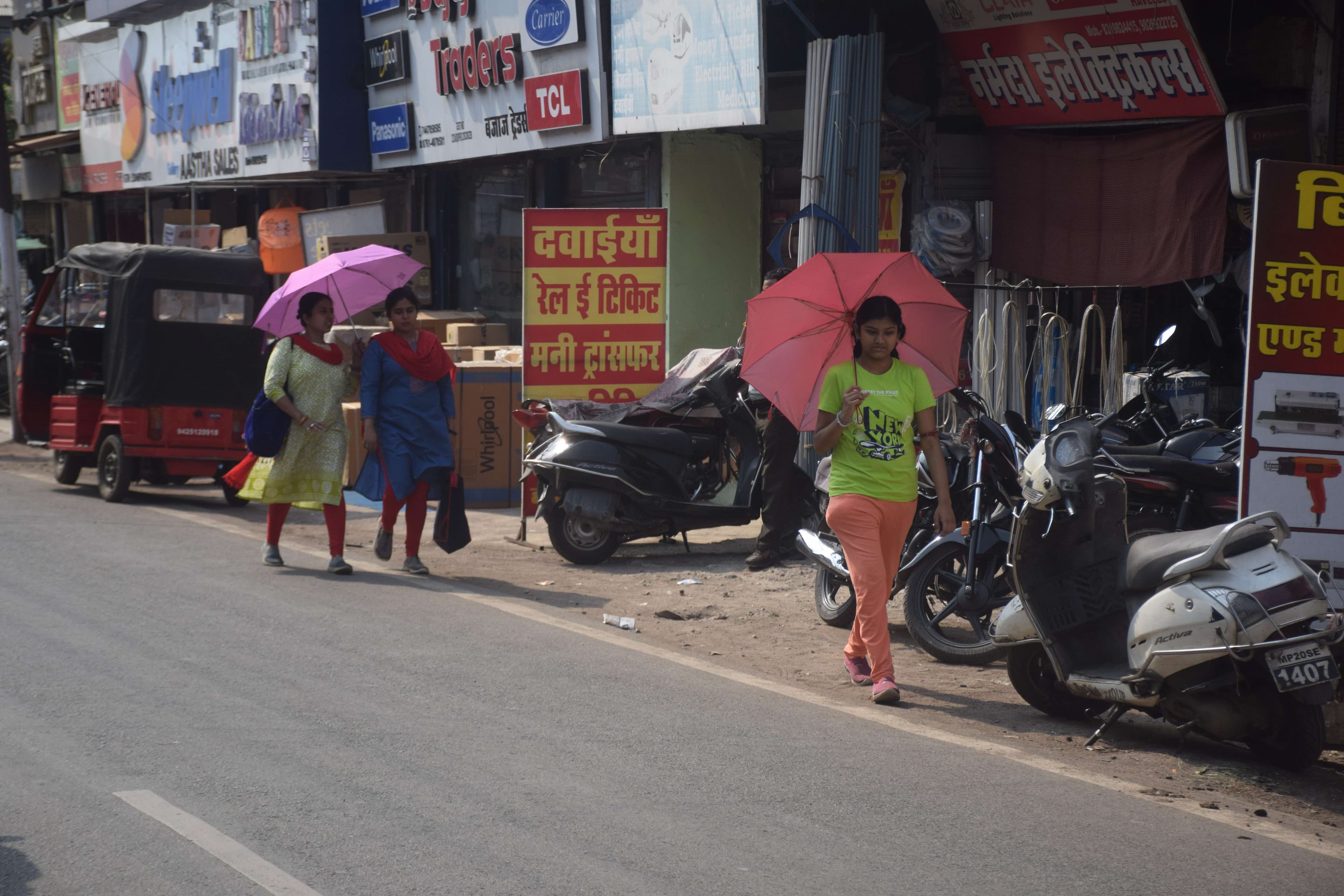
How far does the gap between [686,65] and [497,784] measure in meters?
9.62

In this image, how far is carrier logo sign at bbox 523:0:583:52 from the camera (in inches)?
575

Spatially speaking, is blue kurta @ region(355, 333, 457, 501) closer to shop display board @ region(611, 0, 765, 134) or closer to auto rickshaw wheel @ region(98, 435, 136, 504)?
auto rickshaw wheel @ region(98, 435, 136, 504)

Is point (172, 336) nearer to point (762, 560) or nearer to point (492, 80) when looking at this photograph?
point (492, 80)

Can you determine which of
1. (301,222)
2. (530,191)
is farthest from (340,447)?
(301,222)

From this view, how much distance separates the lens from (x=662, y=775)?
497 centimetres

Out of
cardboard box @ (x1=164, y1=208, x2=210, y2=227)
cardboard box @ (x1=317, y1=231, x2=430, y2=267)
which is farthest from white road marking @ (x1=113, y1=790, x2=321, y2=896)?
cardboard box @ (x1=164, y1=208, x2=210, y2=227)

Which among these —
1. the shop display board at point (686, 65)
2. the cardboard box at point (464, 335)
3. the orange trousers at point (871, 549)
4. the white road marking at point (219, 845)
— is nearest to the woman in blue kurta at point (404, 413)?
the orange trousers at point (871, 549)

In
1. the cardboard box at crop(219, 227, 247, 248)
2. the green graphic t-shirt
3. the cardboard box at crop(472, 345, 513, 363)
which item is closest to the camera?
the green graphic t-shirt

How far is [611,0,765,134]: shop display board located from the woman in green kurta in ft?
15.6

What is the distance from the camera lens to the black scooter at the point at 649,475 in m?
9.67

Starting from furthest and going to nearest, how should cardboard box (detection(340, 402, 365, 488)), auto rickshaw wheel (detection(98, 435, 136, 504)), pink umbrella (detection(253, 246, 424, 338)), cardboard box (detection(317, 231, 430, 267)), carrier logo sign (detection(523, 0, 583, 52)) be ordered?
cardboard box (detection(317, 231, 430, 267))
carrier logo sign (detection(523, 0, 583, 52))
cardboard box (detection(340, 402, 365, 488))
auto rickshaw wheel (detection(98, 435, 136, 504))
pink umbrella (detection(253, 246, 424, 338))

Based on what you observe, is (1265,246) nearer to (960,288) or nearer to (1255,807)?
(1255,807)

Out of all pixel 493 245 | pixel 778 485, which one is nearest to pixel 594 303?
pixel 778 485

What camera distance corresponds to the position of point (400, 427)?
9242 millimetres
